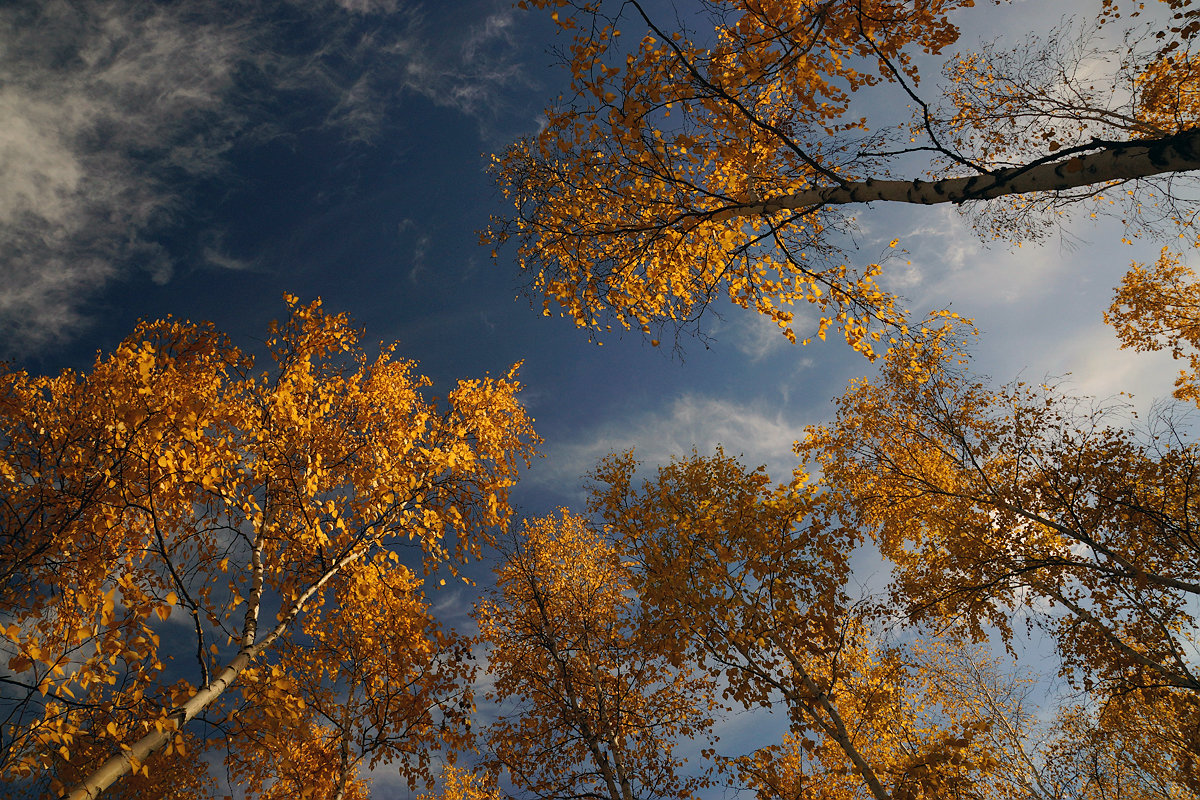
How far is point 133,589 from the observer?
337 centimetres

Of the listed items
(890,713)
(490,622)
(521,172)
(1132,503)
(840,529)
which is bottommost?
(890,713)

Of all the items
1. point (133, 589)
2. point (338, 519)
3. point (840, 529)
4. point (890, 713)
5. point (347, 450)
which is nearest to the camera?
point (133, 589)

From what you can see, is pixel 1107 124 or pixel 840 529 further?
pixel 840 529

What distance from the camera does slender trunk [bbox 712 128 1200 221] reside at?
2426 millimetres

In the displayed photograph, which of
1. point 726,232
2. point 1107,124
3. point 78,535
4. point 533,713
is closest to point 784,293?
point 726,232

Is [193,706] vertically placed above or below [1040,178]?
below

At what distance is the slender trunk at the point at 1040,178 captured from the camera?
2.43m

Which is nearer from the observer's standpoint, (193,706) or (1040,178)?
(1040,178)

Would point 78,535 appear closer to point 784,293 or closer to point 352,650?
point 352,650

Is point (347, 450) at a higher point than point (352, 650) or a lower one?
higher

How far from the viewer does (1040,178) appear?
290 centimetres

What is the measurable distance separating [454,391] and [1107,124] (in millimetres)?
9393

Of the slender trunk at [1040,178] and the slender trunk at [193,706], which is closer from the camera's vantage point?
the slender trunk at [1040,178]

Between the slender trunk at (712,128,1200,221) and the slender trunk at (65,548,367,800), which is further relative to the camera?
the slender trunk at (65,548,367,800)
